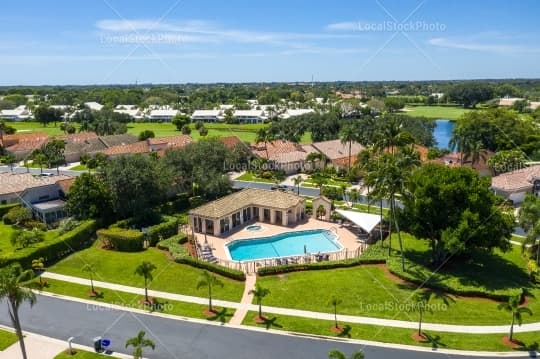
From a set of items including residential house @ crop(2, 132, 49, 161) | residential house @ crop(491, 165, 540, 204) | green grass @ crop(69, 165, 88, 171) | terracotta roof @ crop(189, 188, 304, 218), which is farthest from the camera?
residential house @ crop(2, 132, 49, 161)

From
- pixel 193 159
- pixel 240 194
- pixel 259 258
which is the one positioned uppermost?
pixel 193 159

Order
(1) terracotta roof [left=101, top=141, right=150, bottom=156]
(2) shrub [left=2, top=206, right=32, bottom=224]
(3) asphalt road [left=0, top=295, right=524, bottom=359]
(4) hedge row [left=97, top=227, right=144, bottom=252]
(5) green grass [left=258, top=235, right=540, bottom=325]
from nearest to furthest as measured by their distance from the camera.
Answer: (3) asphalt road [left=0, top=295, right=524, bottom=359] < (5) green grass [left=258, top=235, right=540, bottom=325] < (4) hedge row [left=97, top=227, right=144, bottom=252] < (2) shrub [left=2, top=206, right=32, bottom=224] < (1) terracotta roof [left=101, top=141, right=150, bottom=156]

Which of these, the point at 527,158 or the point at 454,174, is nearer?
the point at 454,174

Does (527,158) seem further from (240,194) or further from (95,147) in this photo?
(95,147)

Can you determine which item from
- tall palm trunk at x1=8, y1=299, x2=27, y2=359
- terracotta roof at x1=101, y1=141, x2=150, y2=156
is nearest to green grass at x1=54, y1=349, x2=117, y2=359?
tall palm trunk at x1=8, y1=299, x2=27, y2=359

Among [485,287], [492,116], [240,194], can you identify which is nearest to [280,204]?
[240,194]

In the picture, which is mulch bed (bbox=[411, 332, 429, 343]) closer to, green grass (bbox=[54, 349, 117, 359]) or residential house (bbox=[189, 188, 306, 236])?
→ green grass (bbox=[54, 349, 117, 359])

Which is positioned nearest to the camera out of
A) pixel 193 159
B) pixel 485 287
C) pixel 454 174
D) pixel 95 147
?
pixel 485 287

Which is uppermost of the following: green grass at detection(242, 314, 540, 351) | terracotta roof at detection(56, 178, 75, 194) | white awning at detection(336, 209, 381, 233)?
terracotta roof at detection(56, 178, 75, 194)
